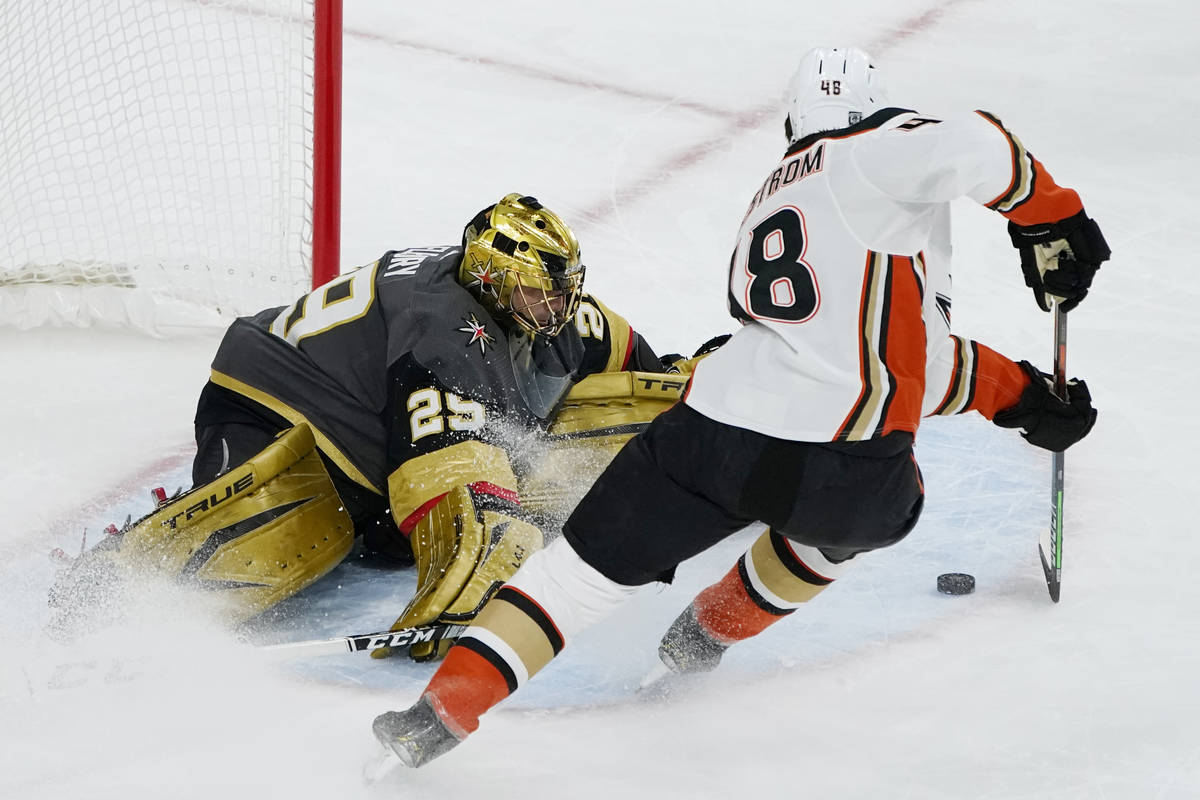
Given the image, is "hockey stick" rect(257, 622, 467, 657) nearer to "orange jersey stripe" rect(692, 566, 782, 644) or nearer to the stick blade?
"orange jersey stripe" rect(692, 566, 782, 644)

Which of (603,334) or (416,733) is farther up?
(603,334)

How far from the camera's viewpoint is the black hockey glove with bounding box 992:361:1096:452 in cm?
241

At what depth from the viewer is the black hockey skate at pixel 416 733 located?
6.74 ft

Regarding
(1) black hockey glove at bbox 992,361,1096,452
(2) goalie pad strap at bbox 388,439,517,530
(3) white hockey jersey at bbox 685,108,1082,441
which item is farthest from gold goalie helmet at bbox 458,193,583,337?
(1) black hockey glove at bbox 992,361,1096,452

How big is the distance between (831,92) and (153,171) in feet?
8.13

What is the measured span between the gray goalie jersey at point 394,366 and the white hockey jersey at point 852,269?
65cm

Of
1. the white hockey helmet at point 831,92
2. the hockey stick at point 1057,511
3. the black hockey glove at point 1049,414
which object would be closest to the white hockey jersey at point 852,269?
the white hockey helmet at point 831,92

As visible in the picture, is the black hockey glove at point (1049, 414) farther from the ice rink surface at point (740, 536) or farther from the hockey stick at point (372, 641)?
the hockey stick at point (372, 641)

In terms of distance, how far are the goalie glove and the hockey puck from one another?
2.45ft

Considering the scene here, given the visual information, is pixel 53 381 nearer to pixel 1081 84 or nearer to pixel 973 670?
pixel 973 670

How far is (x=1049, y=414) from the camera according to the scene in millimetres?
2418

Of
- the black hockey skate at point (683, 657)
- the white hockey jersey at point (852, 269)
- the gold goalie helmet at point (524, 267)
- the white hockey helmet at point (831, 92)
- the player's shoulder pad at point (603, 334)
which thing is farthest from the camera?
the player's shoulder pad at point (603, 334)

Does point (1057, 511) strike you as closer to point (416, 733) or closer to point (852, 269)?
point (852, 269)

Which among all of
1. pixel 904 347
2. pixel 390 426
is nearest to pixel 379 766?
pixel 390 426
